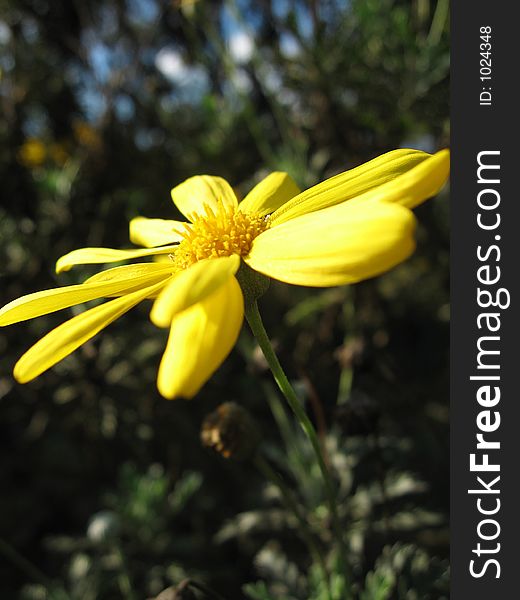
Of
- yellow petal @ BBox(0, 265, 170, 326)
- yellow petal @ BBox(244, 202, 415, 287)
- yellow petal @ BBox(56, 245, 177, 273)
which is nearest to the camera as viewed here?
yellow petal @ BBox(244, 202, 415, 287)

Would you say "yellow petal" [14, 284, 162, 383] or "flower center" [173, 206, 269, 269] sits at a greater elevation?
"flower center" [173, 206, 269, 269]

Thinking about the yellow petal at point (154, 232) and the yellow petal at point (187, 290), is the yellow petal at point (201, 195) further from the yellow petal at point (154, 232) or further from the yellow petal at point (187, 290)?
the yellow petal at point (187, 290)

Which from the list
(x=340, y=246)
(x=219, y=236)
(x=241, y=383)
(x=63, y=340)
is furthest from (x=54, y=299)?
(x=241, y=383)

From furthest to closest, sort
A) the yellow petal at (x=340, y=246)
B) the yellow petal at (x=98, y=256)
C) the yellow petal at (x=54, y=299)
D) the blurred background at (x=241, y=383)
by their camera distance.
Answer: the blurred background at (x=241, y=383) → the yellow petal at (x=98, y=256) → the yellow petal at (x=54, y=299) → the yellow petal at (x=340, y=246)

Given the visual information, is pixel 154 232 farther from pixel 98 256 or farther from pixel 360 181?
pixel 360 181

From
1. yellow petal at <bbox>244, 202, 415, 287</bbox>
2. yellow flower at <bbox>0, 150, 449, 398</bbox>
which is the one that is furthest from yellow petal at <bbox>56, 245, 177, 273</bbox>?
yellow petal at <bbox>244, 202, 415, 287</bbox>

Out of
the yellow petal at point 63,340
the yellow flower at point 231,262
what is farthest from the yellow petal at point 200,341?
Result: the yellow petal at point 63,340

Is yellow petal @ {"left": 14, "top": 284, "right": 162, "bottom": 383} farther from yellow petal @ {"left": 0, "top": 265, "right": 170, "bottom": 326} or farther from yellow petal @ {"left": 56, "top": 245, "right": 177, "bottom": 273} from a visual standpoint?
yellow petal @ {"left": 56, "top": 245, "right": 177, "bottom": 273}
